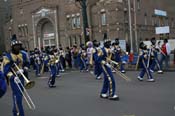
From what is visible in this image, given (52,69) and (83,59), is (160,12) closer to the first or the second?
(83,59)

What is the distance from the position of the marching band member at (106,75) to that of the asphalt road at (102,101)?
9.3 inches

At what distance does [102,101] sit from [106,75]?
76 centimetres

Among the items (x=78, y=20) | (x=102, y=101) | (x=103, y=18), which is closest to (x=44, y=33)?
(x=78, y=20)

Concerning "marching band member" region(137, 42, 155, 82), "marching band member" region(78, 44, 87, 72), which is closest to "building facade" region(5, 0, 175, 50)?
"marching band member" region(78, 44, 87, 72)

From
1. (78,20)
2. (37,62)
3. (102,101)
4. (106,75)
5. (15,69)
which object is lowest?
(102,101)

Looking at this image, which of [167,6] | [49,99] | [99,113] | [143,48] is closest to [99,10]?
[167,6]

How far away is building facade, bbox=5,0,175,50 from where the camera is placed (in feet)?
142

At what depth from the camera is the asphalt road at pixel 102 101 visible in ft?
30.1

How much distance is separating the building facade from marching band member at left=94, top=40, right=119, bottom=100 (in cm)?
2813

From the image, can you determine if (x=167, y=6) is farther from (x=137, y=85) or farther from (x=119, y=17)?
(x=137, y=85)

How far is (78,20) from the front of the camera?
47188 mm

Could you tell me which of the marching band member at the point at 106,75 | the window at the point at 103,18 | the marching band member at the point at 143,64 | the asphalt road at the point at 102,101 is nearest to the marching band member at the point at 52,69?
the asphalt road at the point at 102,101

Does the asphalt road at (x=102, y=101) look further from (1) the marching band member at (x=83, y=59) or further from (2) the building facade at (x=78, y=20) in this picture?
(2) the building facade at (x=78, y=20)

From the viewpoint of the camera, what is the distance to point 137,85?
1405 centimetres
